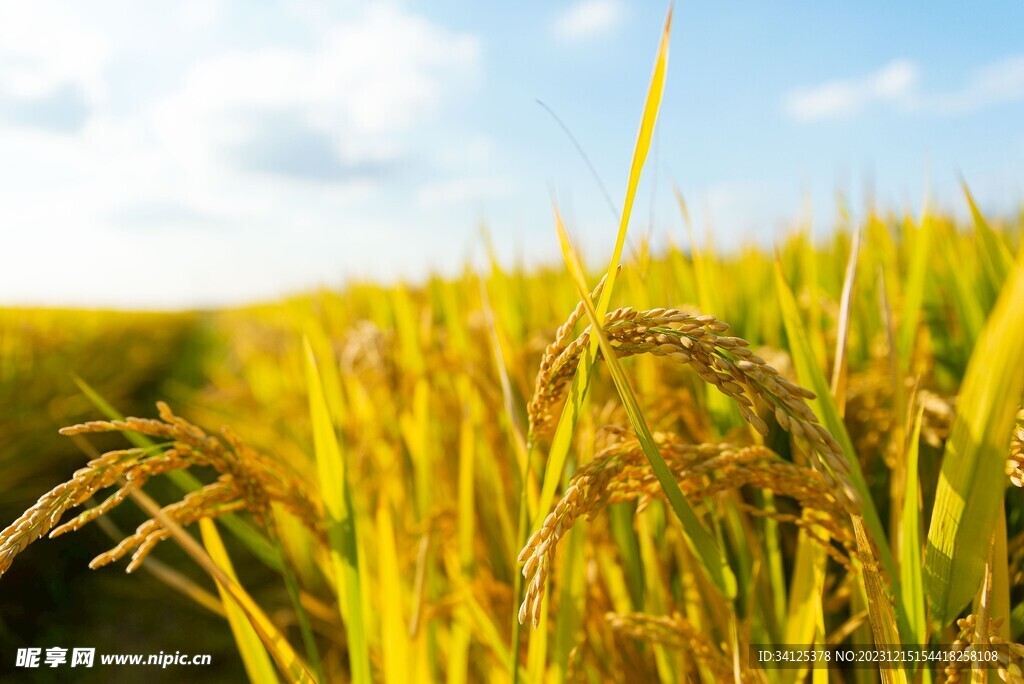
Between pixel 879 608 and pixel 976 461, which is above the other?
pixel 976 461

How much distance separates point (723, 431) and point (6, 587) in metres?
3.98

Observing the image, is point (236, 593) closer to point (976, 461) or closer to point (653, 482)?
point (653, 482)

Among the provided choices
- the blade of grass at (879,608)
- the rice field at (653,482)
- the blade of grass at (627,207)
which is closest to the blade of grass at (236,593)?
the rice field at (653,482)

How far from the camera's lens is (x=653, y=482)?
2.43ft

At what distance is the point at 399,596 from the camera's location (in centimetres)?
124

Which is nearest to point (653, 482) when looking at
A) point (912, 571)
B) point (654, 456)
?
point (654, 456)

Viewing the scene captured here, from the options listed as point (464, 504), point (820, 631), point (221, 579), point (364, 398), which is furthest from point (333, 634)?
point (820, 631)

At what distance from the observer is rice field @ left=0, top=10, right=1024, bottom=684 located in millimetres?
568

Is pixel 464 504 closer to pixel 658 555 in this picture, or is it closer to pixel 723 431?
pixel 658 555

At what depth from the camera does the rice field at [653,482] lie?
0.57 metres

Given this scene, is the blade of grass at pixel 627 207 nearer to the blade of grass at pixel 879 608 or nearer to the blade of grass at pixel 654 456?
the blade of grass at pixel 654 456

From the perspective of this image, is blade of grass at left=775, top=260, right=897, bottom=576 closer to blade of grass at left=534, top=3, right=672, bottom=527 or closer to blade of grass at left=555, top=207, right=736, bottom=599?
blade of grass at left=555, top=207, right=736, bottom=599

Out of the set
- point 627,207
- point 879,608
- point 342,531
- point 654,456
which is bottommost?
point 879,608

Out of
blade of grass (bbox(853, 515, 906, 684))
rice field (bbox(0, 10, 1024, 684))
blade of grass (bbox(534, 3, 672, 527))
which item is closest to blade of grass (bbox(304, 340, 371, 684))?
rice field (bbox(0, 10, 1024, 684))
